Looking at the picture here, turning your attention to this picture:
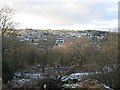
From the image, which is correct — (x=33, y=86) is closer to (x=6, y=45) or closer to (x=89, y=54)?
(x=6, y=45)

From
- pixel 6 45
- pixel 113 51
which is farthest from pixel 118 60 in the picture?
pixel 6 45

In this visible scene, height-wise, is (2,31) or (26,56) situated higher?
(2,31)

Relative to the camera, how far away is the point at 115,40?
68.9ft

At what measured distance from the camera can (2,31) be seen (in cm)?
2483

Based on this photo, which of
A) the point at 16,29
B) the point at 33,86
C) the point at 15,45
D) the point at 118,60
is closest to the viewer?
the point at 33,86

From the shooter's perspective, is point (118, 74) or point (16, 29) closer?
point (118, 74)

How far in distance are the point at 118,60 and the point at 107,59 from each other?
246 cm

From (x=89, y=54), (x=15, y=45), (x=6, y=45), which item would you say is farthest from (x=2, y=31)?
(x=89, y=54)

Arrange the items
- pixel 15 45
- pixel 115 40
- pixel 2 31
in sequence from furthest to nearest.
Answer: pixel 15 45 → pixel 2 31 → pixel 115 40

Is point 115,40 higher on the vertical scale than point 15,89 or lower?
higher

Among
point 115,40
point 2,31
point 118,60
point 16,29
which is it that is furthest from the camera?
→ point 16,29

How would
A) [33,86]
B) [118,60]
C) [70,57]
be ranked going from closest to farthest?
[33,86], [118,60], [70,57]

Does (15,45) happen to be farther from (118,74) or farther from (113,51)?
(118,74)

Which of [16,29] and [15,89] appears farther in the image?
[16,29]
